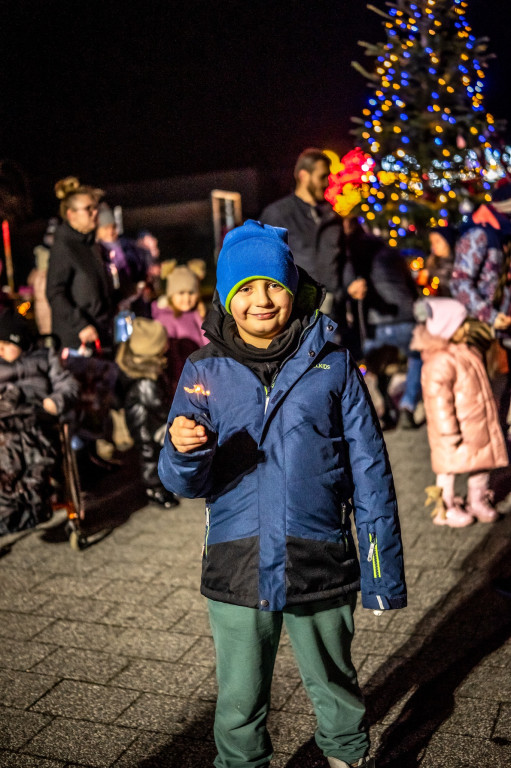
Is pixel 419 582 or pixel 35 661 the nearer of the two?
pixel 35 661

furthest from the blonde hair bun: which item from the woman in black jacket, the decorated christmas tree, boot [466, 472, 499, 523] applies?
the decorated christmas tree

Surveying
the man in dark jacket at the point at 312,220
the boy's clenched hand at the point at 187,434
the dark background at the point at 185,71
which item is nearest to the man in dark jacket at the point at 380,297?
the man in dark jacket at the point at 312,220

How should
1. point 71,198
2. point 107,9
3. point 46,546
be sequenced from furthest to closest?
point 107,9 < point 71,198 < point 46,546

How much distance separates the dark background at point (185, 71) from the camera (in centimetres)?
1221

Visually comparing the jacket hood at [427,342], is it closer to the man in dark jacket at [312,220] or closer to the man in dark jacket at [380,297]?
the man in dark jacket at [312,220]

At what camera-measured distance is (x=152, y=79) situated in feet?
52.5

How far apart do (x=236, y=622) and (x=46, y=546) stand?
3.36m

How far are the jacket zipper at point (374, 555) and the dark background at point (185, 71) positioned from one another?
32.6 ft

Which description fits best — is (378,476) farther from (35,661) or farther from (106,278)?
(106,278)

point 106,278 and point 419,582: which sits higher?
point 106,278

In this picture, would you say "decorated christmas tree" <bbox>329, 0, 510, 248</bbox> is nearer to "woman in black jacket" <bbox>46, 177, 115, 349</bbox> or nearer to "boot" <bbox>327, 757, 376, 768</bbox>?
"woman in black jacket" <bbox>46, 177, 115, 349</bbox>

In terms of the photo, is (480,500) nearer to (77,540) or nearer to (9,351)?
(77,540)

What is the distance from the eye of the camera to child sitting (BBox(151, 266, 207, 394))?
286 inches

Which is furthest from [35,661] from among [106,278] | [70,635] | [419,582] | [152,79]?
[152,79]
